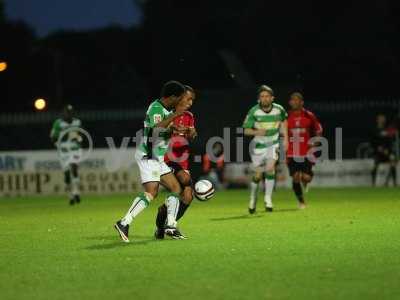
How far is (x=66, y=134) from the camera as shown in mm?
25391

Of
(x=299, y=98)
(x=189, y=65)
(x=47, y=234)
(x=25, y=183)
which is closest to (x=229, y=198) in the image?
(x=299, y=98)

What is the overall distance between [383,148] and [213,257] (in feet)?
68.1

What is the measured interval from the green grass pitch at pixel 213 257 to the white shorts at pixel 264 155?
1.03 meters

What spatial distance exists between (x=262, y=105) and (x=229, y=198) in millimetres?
6880

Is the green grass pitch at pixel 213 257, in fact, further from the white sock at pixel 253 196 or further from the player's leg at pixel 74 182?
the player's leg at pixel 74 182

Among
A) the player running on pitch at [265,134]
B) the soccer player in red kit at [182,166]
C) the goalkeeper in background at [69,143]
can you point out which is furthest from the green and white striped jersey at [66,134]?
the soccer player in red kit at [182,166]

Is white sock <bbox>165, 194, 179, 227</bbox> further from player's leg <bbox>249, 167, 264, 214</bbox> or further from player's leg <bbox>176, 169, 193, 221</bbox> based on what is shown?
player's leg <bbox>249, 167, 264, 214</bbox>

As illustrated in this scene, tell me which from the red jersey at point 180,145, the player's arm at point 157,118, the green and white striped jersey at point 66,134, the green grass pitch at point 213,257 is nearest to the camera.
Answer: the green grass pitch at point 213,257

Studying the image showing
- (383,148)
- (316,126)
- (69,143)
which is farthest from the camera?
(383,148)

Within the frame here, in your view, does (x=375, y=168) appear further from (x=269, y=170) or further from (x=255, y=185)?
(x=255, y=185)

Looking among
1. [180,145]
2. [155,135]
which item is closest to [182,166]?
[180,145]

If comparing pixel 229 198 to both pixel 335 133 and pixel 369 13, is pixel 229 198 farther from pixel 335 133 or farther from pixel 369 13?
pixel 369 13

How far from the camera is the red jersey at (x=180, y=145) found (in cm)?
1423

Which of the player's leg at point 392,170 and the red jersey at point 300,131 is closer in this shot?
the red jersey at point 300,131
